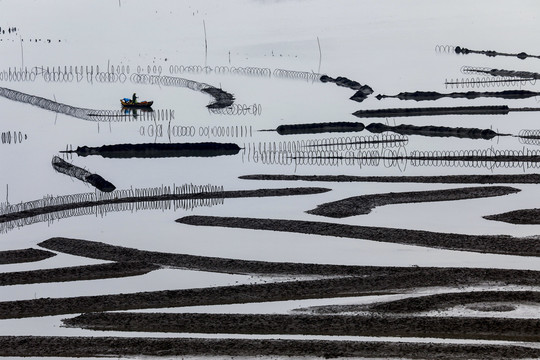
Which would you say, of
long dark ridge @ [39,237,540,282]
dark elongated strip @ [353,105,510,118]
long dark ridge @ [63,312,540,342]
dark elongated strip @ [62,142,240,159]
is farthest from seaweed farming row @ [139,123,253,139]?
long dark ridge @ [63,312,540,342]

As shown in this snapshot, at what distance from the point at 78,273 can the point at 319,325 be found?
577 centimetres

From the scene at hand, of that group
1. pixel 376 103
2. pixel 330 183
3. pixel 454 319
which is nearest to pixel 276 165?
pixel 330 183

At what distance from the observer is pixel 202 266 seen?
77.8ft

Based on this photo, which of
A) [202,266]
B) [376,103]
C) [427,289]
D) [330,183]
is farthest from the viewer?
[376,103]

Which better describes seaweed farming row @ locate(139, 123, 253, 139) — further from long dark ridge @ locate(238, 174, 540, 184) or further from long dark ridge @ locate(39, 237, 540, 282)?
long dark ridge @ locate(39, 237, 540, 282)

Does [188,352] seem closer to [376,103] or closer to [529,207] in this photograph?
[529,207]

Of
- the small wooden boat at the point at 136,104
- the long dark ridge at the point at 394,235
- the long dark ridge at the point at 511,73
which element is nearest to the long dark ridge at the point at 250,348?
the long dark ridge at the point at 394,235

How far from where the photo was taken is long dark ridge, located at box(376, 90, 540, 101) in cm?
3722

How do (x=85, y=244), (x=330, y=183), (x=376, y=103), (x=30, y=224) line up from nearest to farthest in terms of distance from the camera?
(x=85, y=244) < (x=30, y=224) < (x=330, y=183) < (x=376, y=103)

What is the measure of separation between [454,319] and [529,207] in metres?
8.88

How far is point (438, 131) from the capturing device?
3438 centimetres

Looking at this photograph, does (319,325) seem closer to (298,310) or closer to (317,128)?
(298,310)

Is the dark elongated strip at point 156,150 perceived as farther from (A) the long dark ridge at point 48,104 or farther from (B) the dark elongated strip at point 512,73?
(B) the dark elongated strip at point 512,73

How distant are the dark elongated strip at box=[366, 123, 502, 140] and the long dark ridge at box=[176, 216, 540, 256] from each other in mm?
8227
